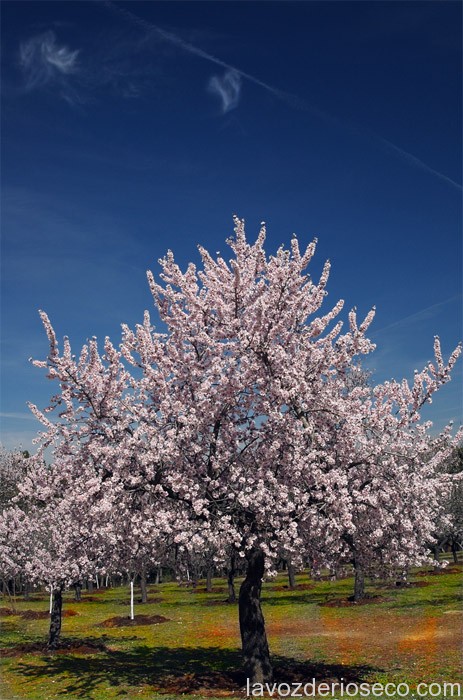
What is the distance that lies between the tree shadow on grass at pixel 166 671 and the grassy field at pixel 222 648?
0.04 meters

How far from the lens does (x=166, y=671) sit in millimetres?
21047

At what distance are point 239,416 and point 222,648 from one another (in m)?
13.9

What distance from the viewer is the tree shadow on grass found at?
59.9 ft

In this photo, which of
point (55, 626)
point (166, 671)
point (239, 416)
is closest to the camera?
point (239, 416)

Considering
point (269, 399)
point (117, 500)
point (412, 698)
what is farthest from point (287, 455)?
point (412, 698)

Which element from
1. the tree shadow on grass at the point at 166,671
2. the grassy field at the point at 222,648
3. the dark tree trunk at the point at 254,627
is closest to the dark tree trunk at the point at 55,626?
the grassy field at the point at 222,648

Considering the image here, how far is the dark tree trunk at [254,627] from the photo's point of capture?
56.1ft

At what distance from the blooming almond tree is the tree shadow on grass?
2.33 m

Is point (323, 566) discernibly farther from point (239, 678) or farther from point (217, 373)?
point (217, 373)

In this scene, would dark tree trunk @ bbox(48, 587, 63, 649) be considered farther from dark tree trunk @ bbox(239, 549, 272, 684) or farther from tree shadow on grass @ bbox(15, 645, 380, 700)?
dark tree trunk @ bbox(239, 549, 272, 684)

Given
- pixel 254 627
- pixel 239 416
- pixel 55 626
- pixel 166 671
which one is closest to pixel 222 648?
pixel 166 671

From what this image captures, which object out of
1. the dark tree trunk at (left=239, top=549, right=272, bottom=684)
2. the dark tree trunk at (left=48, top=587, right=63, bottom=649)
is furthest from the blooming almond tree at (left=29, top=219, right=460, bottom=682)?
the dark tree trunk at (left=48, top=587, right=63, bottom=649)

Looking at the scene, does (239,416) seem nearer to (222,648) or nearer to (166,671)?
(166,671)

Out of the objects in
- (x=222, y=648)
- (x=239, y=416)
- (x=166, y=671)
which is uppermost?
(x=239, y=416)
